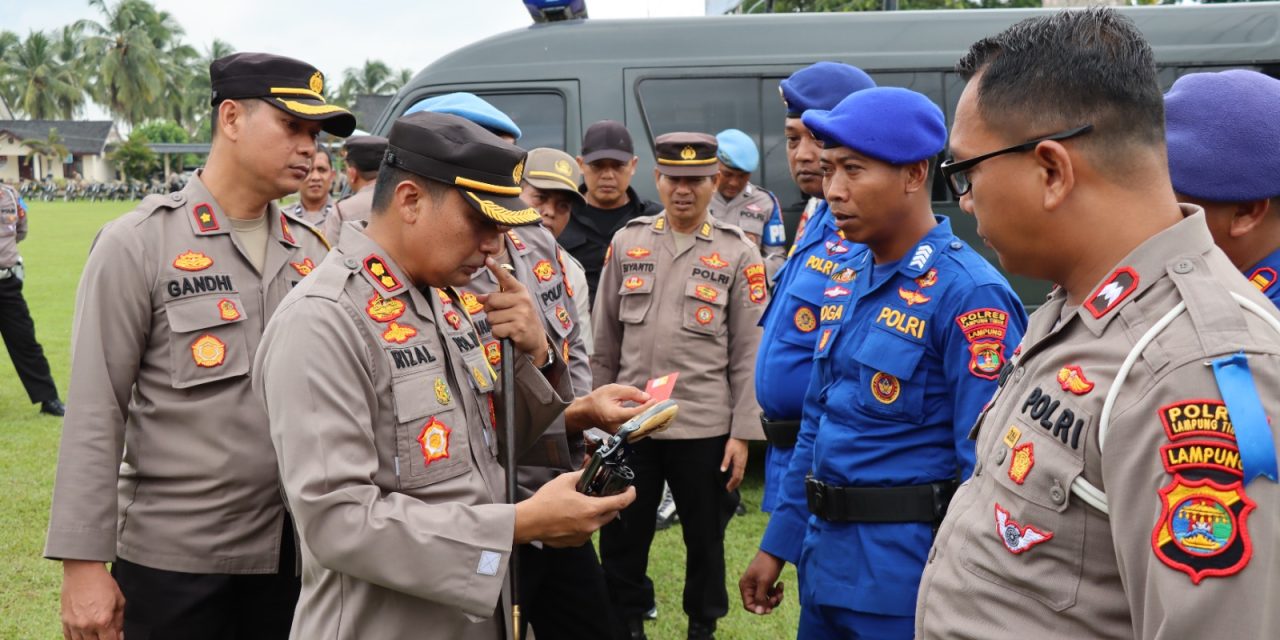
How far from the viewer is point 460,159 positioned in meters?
2.02

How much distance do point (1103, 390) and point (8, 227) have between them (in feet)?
28.6

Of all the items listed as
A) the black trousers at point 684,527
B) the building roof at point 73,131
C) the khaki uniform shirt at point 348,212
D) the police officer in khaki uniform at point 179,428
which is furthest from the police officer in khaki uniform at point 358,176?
the building roof at point 73,131

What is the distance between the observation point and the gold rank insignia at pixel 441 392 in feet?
6.63

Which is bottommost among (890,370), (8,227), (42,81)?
(42,81)

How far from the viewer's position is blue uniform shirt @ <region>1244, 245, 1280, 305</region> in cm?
188

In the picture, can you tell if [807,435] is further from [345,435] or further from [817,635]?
[345,435]

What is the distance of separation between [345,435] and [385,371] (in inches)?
6.8

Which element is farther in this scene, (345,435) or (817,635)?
(817,635)

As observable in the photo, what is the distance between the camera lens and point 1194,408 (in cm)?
115

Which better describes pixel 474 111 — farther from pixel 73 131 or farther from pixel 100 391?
pixel 73 131

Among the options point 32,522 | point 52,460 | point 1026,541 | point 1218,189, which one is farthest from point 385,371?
point 52,460

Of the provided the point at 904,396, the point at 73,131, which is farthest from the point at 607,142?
the point at 73,131

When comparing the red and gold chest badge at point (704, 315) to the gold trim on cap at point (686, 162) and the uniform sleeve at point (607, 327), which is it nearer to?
the uniform sleeve at point (607, 327)

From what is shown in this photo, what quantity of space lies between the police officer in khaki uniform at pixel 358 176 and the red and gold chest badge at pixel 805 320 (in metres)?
2.79
